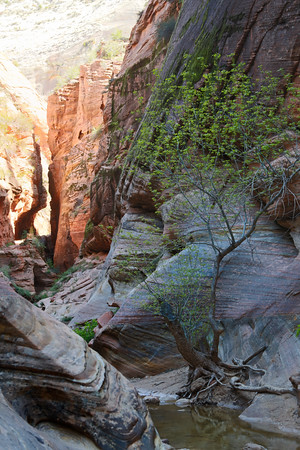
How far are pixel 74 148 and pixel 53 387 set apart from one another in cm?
3218

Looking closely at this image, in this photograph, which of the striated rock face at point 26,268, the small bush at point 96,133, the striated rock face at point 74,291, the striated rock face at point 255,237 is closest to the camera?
the striated rock face at point 255,237

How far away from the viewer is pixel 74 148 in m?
34.5

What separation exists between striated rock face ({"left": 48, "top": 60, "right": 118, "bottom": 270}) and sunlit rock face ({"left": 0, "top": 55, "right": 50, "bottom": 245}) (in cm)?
203

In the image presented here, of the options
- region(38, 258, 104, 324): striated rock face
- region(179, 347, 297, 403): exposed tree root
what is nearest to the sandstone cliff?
region(179, 347, 297, 403): exposed tree root

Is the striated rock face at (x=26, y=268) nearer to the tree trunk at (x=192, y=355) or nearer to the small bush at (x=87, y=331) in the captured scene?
the small bush at (x=87, y=331)

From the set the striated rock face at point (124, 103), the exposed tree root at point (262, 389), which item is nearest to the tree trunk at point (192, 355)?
the exposed tree root at point (262, 389)

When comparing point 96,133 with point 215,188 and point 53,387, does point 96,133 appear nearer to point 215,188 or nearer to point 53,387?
point 215,188

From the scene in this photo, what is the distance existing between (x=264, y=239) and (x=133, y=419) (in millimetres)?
8043

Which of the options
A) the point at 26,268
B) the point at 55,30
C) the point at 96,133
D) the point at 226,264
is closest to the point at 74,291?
the point at 26,268

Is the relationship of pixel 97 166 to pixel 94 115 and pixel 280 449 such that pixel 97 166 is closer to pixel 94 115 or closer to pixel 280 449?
pixel 94 115

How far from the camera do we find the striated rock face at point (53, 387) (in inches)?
147

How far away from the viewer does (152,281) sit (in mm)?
11273

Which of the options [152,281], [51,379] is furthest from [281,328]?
[51,379]

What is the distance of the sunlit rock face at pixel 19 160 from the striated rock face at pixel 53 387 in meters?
28.1
